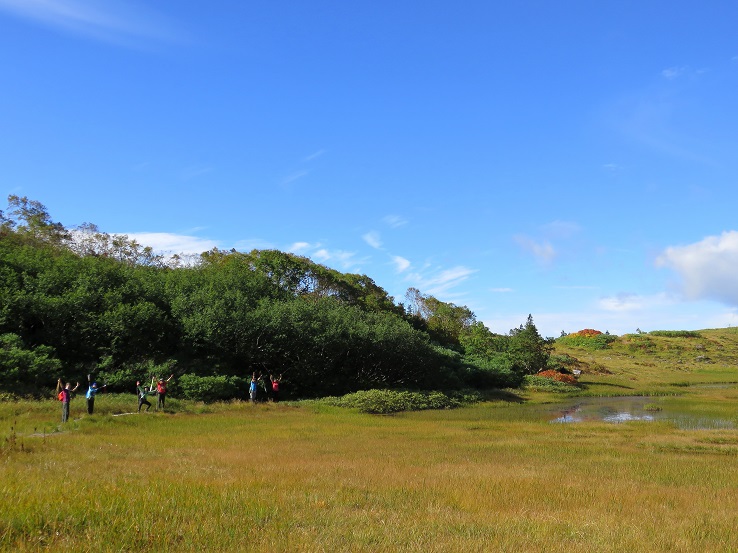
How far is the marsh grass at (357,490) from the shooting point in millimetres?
8242

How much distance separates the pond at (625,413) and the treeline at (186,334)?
13.6 meters

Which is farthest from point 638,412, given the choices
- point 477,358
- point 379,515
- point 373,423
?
point 379,515

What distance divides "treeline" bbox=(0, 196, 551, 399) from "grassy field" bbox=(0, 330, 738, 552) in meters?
7.46

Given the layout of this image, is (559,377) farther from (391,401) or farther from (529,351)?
(391,401)

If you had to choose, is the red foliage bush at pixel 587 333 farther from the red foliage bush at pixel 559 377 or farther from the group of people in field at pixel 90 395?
the group of people in field at pixel 90 395

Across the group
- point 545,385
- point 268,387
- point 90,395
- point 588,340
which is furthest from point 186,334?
point 588,340

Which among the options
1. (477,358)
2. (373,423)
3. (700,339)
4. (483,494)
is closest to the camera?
(483,494)

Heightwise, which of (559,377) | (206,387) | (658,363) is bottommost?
(559,377)

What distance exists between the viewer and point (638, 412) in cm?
3819

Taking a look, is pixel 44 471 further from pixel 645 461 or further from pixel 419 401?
pixel 419 401

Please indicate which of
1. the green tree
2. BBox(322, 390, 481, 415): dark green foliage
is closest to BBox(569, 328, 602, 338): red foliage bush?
the green tree

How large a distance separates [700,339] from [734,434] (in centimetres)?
10901

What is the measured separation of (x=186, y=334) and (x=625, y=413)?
3194cm

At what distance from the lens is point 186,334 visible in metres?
42.0
